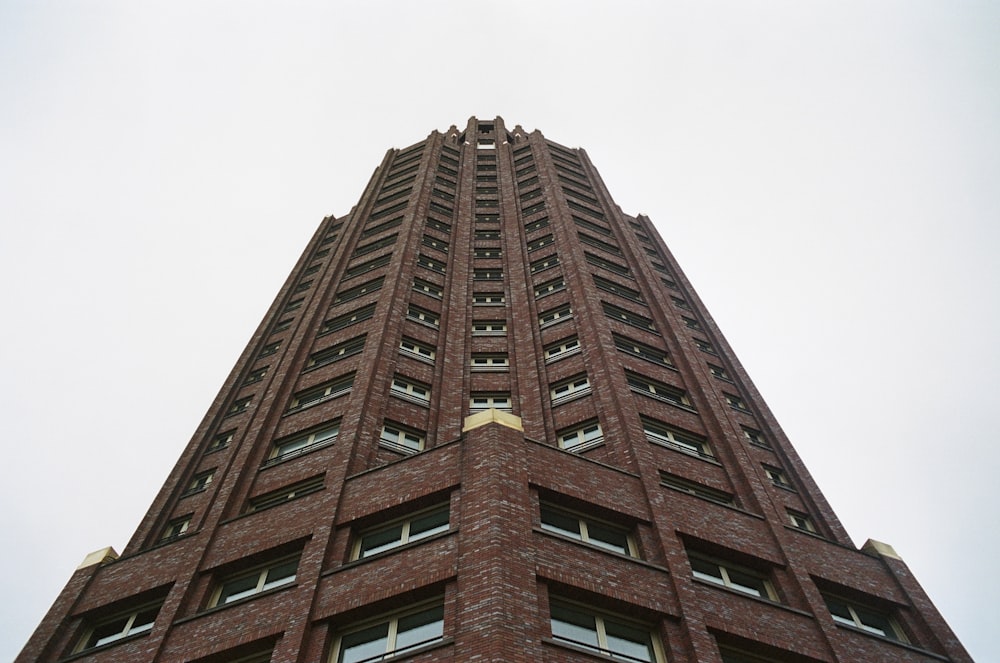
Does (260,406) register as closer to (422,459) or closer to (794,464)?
(422,459)

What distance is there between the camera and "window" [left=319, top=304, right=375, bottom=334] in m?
33.0

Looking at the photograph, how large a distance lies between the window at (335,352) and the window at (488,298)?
6112 mm

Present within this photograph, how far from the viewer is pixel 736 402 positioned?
33188 millimetres

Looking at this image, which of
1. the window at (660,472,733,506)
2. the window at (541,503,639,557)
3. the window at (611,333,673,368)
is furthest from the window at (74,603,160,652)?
the window at (611,333,673,368)

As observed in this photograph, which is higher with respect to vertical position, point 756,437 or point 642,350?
point 642,350

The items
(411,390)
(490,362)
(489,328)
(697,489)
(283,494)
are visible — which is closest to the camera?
(283,494)

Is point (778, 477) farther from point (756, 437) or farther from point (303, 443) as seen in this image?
point (303, 443)

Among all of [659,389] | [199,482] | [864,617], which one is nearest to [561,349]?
[659,389]

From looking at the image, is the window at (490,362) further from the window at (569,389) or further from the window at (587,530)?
the window at (587,530)

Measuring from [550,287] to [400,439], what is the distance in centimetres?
1356

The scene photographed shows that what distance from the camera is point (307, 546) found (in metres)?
19.1

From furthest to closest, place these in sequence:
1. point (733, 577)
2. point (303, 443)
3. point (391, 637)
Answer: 1. point (303, 443)
2. point (733, 577)
3. point (391, 637)

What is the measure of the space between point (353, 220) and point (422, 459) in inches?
1136

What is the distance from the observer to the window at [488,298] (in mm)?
34750
